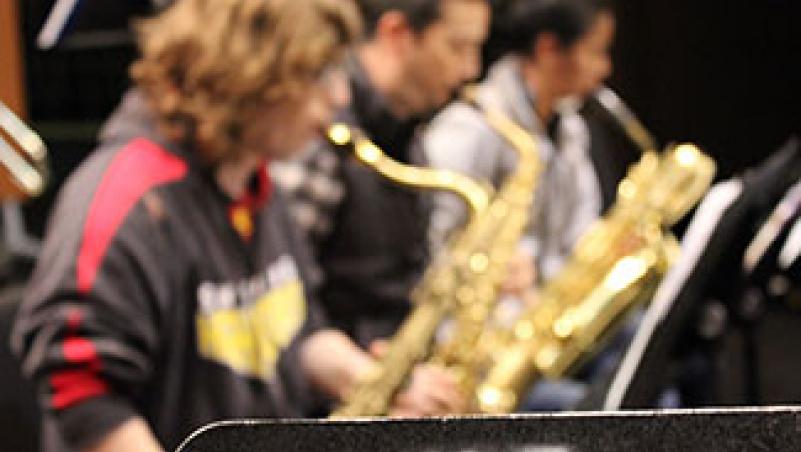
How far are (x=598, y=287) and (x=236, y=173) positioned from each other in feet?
2.14

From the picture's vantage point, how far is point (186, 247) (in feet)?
5.38

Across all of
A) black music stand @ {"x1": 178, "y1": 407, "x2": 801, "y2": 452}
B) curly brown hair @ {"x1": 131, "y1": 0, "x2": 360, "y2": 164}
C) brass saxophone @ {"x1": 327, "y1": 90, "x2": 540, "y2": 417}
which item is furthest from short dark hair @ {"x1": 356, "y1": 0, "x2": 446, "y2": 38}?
black music stand @ {"x1": 178, "y1": 407, "x2": 801, "y2": 452}

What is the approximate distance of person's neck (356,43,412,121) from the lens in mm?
2430

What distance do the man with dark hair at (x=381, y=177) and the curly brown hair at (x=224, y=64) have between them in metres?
0.51

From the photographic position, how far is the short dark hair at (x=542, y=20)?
2938 millimetres

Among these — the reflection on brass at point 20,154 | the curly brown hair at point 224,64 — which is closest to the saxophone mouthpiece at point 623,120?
the curly brown hair at point 224,64

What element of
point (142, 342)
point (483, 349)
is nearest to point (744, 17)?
point (483, 349)

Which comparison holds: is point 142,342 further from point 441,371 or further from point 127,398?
point 441,371

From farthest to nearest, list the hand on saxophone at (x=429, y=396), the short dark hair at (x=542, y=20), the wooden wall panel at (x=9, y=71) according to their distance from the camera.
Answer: the short dark hair at (x=542, y=20) < the hand on saxophone at (x=429, y=396) < the wooden wall panel at (x=9, y=71)

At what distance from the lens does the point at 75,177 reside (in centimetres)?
166

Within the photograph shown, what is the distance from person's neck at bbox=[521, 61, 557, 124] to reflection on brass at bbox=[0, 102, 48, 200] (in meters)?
2.04

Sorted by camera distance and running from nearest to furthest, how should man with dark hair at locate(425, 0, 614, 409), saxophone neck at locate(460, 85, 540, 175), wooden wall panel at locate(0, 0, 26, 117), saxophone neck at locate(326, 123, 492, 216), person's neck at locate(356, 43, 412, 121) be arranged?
wooden wall panel at locate(0, 0, 26, 117) < saxophone neck at locate(326, 123, 492, 216) < person's neck at locate(356, 43, 412, 121) < saxophone neck at locate(460, 85, 540, 175) < man with dark hair at locate(425, 0, 614, 409)

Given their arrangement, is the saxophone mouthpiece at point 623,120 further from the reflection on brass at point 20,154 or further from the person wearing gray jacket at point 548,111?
the reflection on brass at point 20,154

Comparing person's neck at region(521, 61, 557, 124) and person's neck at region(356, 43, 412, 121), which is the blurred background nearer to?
person's neck at region(521, 61, 557, 124)
